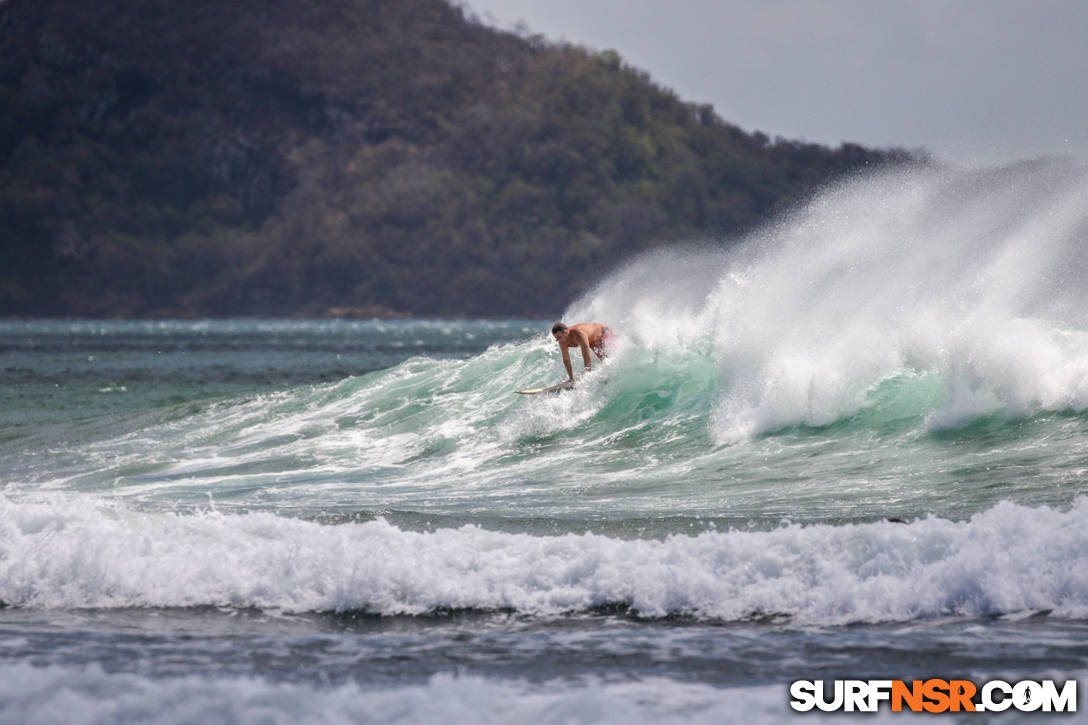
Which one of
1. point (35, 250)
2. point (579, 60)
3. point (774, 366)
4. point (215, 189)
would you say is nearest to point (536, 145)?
point (579, 60)

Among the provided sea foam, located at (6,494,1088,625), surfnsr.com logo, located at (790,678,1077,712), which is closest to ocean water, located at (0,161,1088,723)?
sea foam, located at (6,494,1088,625)

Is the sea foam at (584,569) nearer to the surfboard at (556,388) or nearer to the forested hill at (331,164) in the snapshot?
the surfboard at (556,388)

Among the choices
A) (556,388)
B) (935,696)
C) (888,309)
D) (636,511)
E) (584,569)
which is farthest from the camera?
(556,388)

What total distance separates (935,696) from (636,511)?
4803 millimetres

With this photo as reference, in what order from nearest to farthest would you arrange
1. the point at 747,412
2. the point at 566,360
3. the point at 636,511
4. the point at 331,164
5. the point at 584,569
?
the point at 584,569, the point at 636,511, the point at 747,412, the point at 566,360, the point at 331,164

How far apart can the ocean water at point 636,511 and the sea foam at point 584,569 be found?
25mm

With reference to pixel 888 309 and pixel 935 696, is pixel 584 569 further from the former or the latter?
pixel 888 309

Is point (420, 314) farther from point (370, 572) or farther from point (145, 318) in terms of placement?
point (370, 572)

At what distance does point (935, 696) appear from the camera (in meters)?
6.24

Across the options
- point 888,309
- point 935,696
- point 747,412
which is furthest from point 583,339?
point 935,696

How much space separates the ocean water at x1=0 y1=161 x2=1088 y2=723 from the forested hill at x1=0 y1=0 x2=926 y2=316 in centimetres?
12144

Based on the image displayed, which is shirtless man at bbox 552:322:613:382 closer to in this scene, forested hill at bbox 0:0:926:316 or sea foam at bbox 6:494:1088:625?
sea foam at bbox 6:494:1088:625

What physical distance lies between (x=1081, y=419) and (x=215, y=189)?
582 feet

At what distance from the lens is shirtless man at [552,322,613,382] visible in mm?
16672
